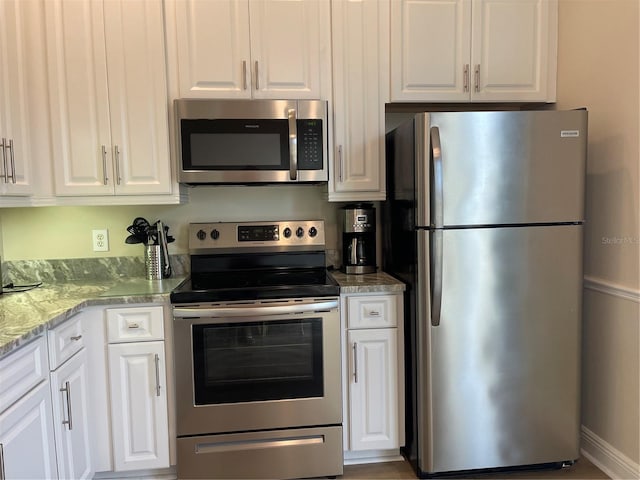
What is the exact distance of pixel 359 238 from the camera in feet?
7.44

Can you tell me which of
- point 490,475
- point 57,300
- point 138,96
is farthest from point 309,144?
point 490,475

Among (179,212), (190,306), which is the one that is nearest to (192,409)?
(190,306)

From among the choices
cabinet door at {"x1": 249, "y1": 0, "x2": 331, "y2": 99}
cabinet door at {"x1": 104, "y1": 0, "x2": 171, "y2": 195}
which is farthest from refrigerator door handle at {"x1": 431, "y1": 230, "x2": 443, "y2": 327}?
cabinet door at {"x1": 104, "y1": 0, "x2": 171, "y2": 195}

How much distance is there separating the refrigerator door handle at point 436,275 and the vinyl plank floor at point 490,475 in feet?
2.63

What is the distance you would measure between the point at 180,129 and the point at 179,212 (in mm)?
544

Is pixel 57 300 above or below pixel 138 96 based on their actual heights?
below

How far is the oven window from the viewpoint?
6.07 ft

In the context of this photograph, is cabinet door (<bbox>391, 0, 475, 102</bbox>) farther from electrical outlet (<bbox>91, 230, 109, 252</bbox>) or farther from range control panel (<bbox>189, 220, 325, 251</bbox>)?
electrical outlet (<bbox>91, 230, 109, 252</bbox>)

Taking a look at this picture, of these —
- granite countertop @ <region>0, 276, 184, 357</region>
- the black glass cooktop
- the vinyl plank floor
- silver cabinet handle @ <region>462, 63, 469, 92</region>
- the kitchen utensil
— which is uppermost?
silver cabinet handle @ <region>462, 63, 469, 92</region>

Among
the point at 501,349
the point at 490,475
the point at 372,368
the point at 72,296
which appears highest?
the point at 72,296

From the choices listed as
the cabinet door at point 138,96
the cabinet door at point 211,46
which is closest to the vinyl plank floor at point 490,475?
the cabinet door at point 138,96

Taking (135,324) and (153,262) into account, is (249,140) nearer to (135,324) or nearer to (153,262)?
(153,262)

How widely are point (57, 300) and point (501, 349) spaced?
1.93 m

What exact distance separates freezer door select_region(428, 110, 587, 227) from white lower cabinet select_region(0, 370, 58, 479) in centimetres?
159
